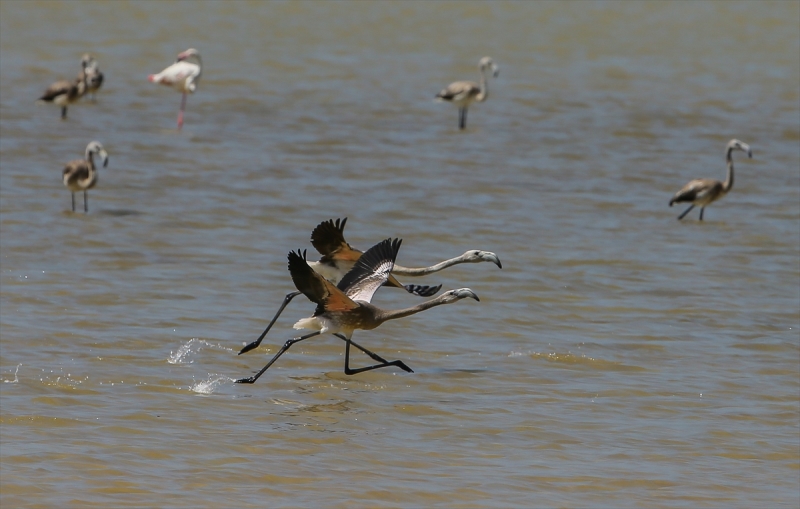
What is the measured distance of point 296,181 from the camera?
17.3 metres

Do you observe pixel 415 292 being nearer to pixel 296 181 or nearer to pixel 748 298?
pixel 748 298

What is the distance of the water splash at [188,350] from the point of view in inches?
383

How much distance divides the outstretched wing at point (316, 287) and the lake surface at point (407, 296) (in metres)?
0.57

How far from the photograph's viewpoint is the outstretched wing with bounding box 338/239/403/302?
9.57 metres

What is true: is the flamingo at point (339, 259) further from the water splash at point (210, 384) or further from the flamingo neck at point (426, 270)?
the water splash at point (210, 384)

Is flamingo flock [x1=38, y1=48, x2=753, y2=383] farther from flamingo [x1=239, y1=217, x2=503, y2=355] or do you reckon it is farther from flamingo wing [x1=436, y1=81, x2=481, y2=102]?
flamingo wing [x1=436, y1=81, x2=481, y2=102]

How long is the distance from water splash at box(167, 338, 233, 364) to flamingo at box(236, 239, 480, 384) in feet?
1.80

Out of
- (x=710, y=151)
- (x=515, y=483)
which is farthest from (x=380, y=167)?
(x=515, y=483)

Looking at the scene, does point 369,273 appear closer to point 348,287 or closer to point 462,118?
point 348,287

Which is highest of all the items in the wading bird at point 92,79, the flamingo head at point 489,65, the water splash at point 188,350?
the flamingo head at point 489,65

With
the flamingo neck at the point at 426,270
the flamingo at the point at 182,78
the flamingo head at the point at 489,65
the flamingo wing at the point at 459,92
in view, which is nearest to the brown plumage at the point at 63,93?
the flamingo at the point at 182,78

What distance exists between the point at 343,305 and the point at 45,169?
892cm

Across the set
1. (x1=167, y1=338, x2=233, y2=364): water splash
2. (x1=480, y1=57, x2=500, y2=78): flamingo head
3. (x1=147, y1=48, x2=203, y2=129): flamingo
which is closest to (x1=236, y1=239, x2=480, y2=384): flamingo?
(x1=167, y1=338, x2=233, y2=364): water splash

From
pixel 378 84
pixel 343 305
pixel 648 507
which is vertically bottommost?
pixel 648 507
